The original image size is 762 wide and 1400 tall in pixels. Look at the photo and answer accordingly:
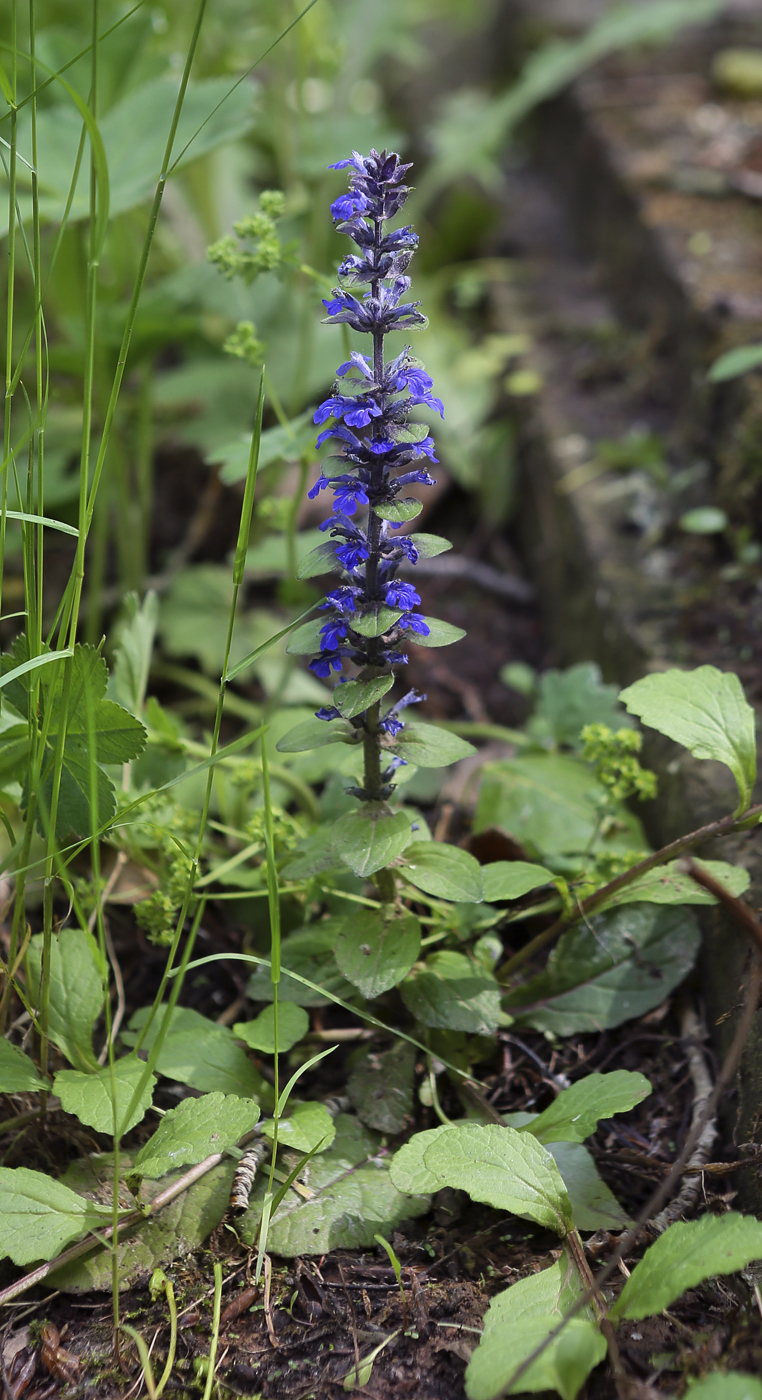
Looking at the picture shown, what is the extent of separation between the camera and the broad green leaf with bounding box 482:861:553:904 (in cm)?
157

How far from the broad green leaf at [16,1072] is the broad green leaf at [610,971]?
0.80 meters

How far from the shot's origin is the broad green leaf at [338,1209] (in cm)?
141

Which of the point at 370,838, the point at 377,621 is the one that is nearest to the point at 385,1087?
the point at 370,838

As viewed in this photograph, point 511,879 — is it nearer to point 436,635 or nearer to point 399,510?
point 436,635

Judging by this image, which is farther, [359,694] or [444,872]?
[444,872]

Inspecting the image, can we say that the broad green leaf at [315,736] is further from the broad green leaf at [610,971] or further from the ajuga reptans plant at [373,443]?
the broad green leaf at [610,971]

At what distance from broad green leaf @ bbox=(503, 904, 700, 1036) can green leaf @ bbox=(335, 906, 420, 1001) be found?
31cm

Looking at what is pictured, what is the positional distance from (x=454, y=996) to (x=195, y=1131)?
452mm

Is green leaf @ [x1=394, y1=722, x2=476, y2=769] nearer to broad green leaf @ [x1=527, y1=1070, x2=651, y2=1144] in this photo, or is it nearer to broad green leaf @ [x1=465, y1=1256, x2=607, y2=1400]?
broad green leaf @ [x1=527, y1=1070, x2=651, y2=1144]

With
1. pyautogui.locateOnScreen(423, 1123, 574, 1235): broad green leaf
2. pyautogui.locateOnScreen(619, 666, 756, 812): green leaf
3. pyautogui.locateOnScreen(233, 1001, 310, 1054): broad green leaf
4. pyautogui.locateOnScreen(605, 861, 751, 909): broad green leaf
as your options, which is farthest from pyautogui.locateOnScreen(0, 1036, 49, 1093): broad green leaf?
pyautogui.locateOnScreen(619, 666, 756, 812): green leaf

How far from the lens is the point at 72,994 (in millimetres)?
1571

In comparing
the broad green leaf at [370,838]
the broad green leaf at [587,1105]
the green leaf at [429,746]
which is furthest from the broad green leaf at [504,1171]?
the green leaf at [429,746]

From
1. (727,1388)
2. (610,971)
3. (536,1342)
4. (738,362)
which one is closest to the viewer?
(727,1388)

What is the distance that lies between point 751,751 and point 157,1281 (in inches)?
45.6
